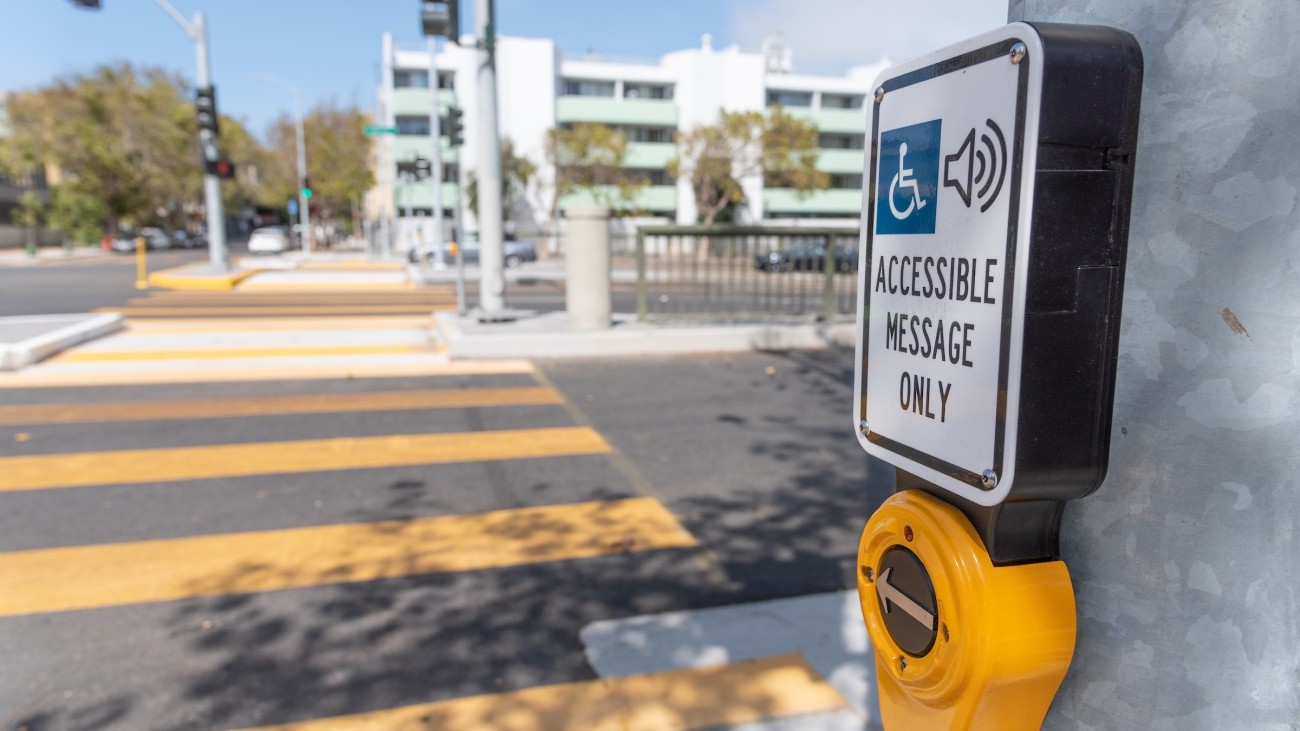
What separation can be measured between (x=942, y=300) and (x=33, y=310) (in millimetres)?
18289

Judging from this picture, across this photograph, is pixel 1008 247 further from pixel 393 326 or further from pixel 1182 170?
pixel 393 326

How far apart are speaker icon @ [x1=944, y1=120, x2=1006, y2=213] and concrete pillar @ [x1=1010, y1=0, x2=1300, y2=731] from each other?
0.56 feet

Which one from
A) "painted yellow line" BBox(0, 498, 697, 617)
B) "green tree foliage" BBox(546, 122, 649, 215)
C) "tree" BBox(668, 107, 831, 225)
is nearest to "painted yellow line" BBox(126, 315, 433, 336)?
"painted yellow line" BBox(0, 498, 697, 617)

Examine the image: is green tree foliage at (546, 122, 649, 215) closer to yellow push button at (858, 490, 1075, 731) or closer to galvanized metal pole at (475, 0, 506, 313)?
galvanized metal pole at (475, 0, 506, 313)

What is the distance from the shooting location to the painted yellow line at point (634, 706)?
2.86 meters

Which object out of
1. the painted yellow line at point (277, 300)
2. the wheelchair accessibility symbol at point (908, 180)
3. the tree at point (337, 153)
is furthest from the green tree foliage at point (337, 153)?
the wheelchair accessibility symbol at point (908, 180)

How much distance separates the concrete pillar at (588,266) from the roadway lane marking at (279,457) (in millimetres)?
4454

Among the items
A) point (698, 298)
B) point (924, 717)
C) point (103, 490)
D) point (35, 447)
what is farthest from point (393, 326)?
point (924, 717)

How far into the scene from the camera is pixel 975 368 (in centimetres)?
110

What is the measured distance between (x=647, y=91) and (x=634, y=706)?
188 ft

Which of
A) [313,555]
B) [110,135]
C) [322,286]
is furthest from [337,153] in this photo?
[313,555]

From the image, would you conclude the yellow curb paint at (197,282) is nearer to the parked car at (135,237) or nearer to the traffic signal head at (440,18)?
the traffic signal head at (440,18)

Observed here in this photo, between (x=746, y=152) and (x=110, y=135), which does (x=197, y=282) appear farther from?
(x=110, y=135)

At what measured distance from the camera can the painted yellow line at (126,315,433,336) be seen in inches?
485
